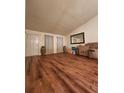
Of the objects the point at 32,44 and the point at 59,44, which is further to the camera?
the point at 59,44

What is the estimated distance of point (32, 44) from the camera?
5562 millimetres

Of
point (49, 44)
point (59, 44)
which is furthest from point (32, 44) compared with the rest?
point (59, 44)

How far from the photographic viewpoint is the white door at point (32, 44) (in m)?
5.30

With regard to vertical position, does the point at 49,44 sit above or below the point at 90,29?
below

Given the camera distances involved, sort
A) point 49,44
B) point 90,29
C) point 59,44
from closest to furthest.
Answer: point 90,29 → point 49,44 → point 59,44

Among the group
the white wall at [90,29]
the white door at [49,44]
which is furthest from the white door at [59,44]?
the white wall at [90,29]

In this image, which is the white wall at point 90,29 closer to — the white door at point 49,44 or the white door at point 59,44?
the white door at point 59,44

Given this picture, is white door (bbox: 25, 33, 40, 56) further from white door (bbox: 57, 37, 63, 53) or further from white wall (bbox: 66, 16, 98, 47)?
white wall (bbox: 66, 16, 98, 47)

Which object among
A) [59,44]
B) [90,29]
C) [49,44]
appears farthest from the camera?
[59,44]

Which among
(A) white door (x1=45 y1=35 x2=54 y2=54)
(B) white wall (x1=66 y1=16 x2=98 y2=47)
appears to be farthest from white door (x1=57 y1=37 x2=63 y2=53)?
(B) white wall (x1=66 y1=16 x2=98 y2=47)

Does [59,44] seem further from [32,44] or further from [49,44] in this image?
[32,44]
